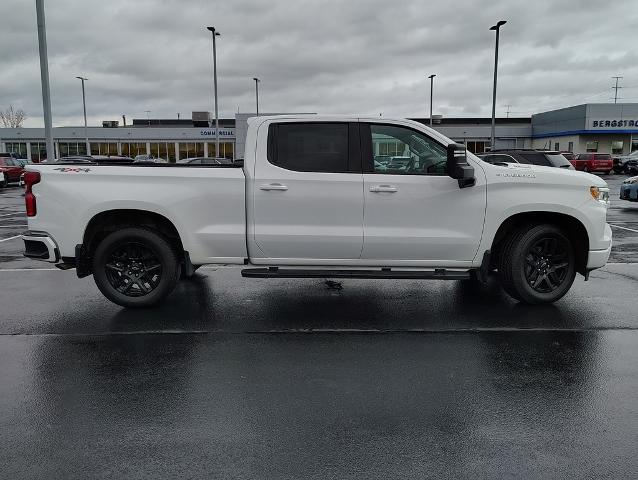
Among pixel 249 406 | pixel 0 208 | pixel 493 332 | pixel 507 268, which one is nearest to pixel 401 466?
pixel 249 406

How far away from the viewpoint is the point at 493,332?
18.4ft

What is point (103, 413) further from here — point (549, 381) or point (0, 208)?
point (0, 208)

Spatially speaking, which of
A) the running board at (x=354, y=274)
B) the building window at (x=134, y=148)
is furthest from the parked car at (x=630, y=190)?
the building window at (x=134, y=148)

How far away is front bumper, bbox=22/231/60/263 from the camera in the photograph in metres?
5.99

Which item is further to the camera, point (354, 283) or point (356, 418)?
point (354, 283)

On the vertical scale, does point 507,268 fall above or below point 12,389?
above

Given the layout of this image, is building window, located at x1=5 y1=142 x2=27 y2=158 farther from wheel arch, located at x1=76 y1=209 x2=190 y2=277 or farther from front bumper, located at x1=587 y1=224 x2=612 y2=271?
front bumper, located at x1=587 y1=224 x2=612 y2=271

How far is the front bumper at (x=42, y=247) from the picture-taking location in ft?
19.7

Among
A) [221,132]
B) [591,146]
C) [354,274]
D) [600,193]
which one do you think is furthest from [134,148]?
[600,193]

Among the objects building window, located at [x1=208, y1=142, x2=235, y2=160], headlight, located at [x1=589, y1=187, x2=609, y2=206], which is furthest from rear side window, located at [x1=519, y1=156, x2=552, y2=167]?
building window, located at [x1=208, y1=142, x2=235, y2=160]

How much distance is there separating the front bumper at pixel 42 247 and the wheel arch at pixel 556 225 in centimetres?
477

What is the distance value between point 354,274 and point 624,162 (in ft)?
141

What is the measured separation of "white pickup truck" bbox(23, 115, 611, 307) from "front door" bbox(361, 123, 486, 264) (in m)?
0.01

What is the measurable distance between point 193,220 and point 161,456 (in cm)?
313
